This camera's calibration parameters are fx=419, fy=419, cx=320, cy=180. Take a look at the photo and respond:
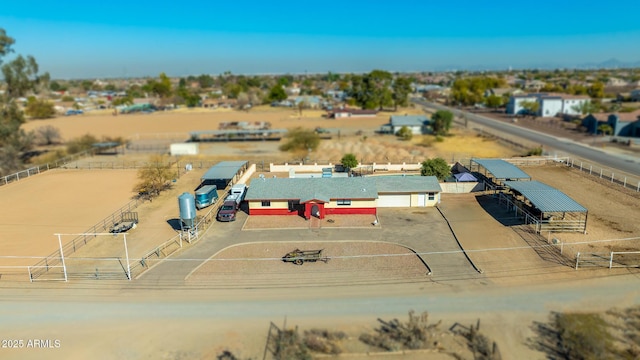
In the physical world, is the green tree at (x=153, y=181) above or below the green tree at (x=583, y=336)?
above

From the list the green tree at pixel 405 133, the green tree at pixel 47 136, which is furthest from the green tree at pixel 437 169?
the green tree at pixel 47 136

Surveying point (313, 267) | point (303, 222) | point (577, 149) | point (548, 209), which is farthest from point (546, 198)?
point (577, 149)

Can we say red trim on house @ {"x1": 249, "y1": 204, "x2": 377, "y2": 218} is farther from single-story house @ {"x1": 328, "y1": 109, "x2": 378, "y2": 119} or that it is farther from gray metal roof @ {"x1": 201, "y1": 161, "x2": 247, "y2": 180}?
single-story house @ {"x1": 328, "y1": 109, "x2": 378, "y2": 119}

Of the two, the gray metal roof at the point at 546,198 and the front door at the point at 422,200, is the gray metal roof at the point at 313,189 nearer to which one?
the front door at the point at 422,200

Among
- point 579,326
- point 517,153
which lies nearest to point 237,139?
point 517,153

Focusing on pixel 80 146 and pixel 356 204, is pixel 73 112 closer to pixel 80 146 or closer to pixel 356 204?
pixel 80 146
